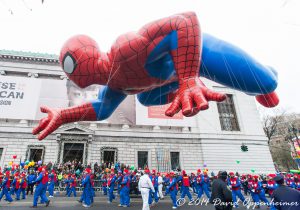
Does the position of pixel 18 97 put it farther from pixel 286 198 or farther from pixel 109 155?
pixel 286 198

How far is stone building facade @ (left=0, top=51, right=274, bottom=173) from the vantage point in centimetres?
1733

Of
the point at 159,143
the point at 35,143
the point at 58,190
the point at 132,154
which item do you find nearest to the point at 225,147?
the point at 159,143

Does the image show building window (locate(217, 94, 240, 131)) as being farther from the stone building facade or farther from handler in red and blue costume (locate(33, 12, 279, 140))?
handler in red and blue costume (locate(33, 12, 279, 140))

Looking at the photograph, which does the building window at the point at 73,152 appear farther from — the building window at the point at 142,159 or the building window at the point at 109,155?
the building window at the point at 142,159

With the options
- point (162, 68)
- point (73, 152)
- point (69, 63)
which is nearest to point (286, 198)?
point (162, 68)

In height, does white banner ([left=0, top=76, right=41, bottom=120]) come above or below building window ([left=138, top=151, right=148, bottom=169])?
above

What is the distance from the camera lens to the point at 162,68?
12.6 feet

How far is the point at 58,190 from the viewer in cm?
1304

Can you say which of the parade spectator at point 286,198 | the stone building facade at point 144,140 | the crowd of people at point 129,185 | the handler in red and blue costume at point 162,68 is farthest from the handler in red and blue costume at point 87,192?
the stone building facade at point 144,140

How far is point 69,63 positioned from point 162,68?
5.80ft

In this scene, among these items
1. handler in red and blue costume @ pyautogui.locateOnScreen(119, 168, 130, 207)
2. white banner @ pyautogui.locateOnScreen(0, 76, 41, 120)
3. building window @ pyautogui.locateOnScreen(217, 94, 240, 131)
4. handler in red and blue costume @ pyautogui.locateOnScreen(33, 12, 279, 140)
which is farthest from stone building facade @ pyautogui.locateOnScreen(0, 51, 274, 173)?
handler in red and blue costume @ pyautogui.locateOnScreen(33, 12, 279, 140)

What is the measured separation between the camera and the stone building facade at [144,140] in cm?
1733

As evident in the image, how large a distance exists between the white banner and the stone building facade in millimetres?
995

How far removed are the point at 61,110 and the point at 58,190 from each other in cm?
1117
